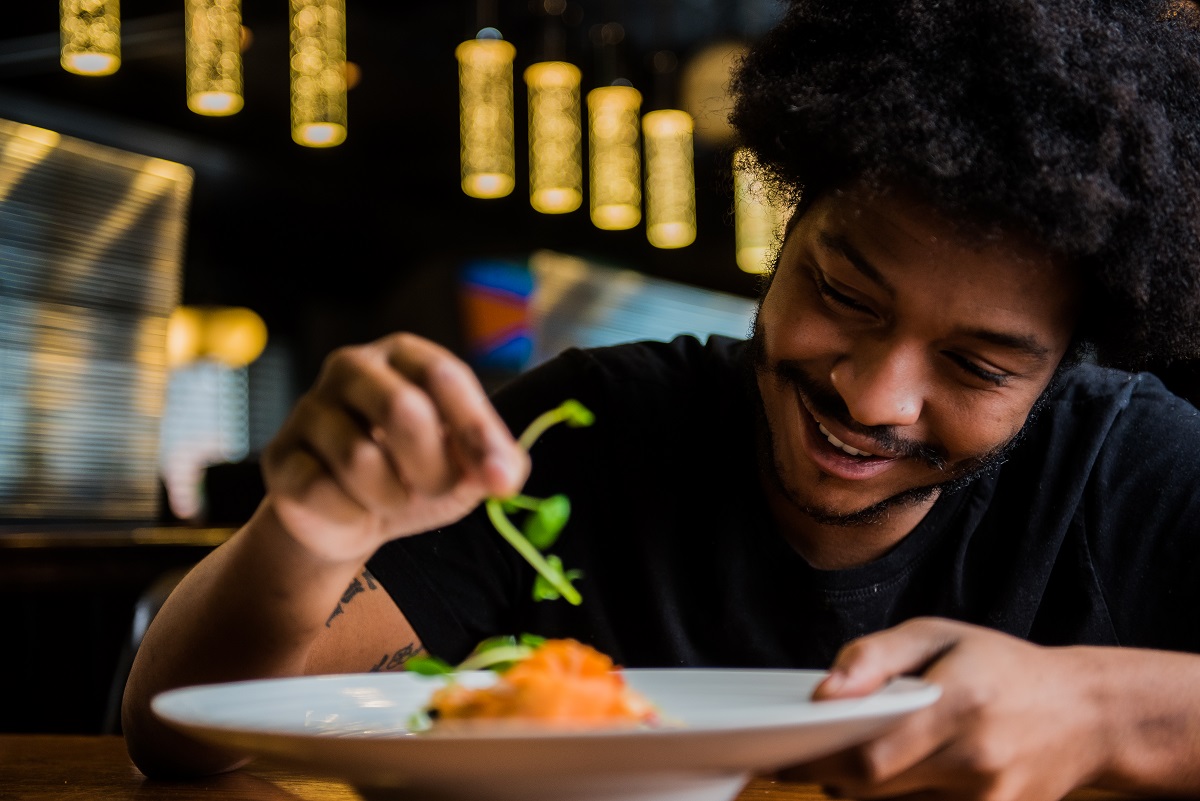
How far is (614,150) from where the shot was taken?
4137mm

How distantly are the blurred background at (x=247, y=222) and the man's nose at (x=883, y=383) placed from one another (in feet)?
7.14

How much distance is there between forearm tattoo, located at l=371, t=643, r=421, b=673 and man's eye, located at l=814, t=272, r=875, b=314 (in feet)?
1.81

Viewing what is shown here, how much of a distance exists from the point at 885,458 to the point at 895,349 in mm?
128

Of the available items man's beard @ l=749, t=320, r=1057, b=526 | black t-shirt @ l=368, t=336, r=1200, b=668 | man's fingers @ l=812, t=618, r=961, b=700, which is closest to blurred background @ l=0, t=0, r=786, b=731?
black t-shirt @ l=368, t=336, r=1200, b=668

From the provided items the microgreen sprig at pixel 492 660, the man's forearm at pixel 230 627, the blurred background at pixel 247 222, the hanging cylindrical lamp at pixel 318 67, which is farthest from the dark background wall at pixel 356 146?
the microgreen sprig at pixel 492 660

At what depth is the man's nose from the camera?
112 centimetres

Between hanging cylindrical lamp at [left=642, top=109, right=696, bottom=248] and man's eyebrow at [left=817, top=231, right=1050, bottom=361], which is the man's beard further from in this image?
hanging cylindrical lamp at [left=642, top=109, right=696, bottom=248]

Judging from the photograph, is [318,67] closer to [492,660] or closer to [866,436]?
[866,436]

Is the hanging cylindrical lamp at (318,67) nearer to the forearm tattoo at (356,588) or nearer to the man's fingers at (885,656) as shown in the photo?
the forearm tattoo at (356,588)

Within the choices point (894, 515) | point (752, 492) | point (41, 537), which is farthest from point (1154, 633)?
point (41, 537)

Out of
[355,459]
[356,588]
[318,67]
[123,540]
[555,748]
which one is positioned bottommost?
[123,540]

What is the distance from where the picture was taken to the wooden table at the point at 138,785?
0.98m

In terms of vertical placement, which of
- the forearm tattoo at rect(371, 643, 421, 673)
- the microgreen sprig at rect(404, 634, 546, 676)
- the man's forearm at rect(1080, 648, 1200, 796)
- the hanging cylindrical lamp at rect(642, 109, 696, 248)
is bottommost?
the forearm tattoo at rect(371, 643, 421, 673)

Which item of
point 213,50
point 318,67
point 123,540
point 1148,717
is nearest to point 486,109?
point 318,67
